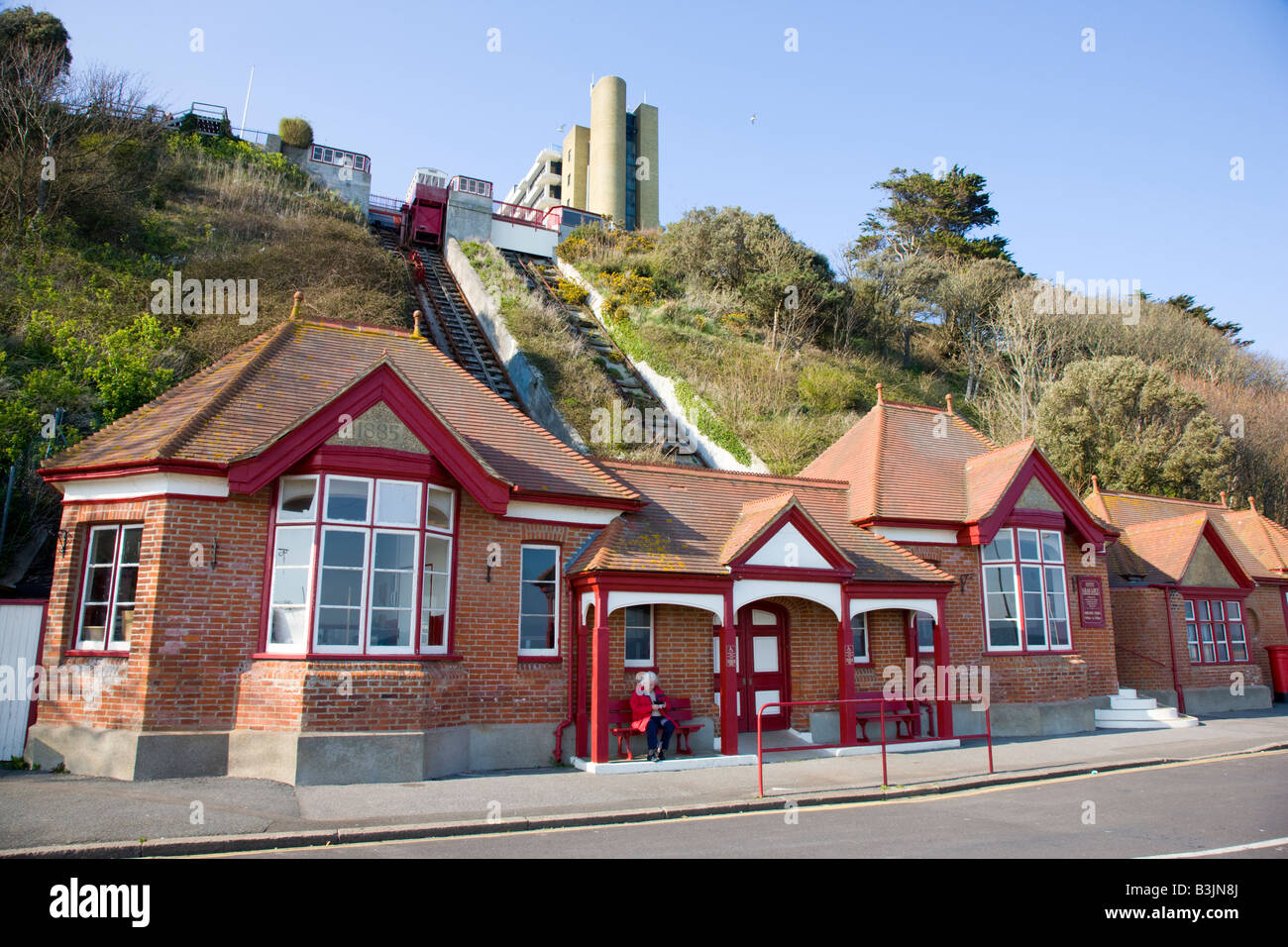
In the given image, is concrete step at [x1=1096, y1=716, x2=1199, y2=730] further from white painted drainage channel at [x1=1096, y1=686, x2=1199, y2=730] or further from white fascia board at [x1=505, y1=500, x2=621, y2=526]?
white fascia board at [x1=505, y1=500, x2=621, y2=526]

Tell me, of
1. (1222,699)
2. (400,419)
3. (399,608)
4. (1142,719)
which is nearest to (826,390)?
(1222,699)

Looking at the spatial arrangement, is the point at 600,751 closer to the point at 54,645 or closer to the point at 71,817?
the point at 71,817

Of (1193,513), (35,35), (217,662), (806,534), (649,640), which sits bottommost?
(217,662)

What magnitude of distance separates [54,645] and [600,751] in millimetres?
8330

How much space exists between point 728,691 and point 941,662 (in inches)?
187

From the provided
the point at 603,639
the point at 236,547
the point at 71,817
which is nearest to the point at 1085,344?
the point at 603,639

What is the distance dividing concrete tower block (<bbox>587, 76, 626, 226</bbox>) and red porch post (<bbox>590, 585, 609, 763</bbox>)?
242 feet

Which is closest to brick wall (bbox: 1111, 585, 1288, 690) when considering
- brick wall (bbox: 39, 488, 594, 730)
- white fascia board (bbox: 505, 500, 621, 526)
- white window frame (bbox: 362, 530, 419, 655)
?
white fascia board (bbox: 505, 500, 621, 526)

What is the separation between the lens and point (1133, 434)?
3238cm

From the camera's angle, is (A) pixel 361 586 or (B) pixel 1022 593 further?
(B) pixel 1022 593

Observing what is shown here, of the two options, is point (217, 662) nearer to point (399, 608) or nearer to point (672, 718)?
point (399, 608)

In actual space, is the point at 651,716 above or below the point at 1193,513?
below

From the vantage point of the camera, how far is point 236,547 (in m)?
12.4

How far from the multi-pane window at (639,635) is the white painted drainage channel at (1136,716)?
1108 cm
